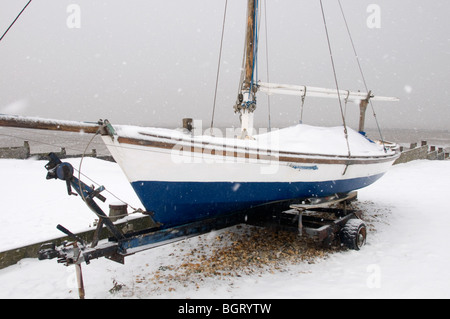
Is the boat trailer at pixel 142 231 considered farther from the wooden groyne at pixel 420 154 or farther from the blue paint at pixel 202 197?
the wooden groyne at pixel 420 154

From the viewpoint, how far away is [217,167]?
3.84 metres

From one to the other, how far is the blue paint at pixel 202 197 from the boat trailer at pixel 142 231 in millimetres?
136

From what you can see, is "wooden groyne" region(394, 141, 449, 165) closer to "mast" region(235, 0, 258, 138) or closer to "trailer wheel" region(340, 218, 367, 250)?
"mast" region(235, 0, 258, 138)

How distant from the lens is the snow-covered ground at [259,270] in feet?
11.3

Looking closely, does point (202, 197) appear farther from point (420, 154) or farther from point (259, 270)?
point (420, 154)

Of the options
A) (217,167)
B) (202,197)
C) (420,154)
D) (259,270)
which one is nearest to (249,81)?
(217,167)

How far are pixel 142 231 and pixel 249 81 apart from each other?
4.24m

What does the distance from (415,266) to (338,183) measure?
1859 millimetres

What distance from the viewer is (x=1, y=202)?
286 inches

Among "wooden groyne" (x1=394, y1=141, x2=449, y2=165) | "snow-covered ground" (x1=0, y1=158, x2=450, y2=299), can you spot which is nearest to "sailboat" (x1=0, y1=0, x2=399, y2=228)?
"snow-covered ground" (x1=0, y1=158, x2=450, y2=299)

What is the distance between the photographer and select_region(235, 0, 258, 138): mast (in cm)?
652
